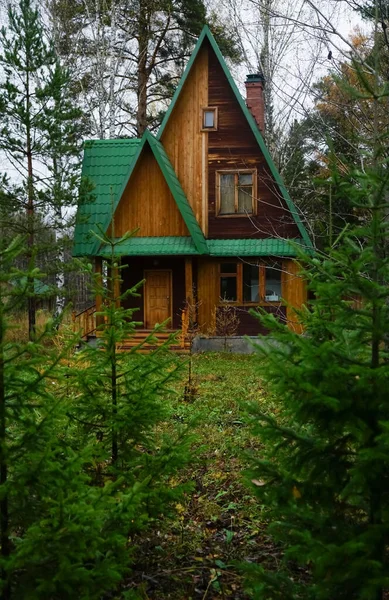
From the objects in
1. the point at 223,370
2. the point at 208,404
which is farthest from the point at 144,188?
the point at 208,404

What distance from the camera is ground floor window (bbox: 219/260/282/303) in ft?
60.5

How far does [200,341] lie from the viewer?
17312mm

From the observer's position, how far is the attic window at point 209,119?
18547 mm

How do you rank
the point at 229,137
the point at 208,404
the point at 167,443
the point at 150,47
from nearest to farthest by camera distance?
the point at 167,443
the point at 208,404
the point at 229,137
the point at 150,47

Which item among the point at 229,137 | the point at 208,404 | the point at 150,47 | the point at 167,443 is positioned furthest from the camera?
the point at 150,47

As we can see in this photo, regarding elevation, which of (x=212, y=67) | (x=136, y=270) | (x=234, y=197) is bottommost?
(x=136, y=270)

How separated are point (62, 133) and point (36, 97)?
1199mm

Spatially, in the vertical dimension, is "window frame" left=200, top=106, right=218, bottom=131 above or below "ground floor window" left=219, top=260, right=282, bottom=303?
above

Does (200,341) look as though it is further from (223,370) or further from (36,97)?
(36,97)

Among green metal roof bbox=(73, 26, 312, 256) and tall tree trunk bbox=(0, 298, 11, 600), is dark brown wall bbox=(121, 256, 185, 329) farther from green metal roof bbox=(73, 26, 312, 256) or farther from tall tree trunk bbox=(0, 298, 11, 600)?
tall tree trunk bbox=(0, 298, 11, 600)

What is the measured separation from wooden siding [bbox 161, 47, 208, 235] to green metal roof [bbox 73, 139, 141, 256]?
4.91 ft

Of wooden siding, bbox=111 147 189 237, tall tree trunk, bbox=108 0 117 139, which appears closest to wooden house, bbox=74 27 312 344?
wooden siding, bbox=111 147 189 237

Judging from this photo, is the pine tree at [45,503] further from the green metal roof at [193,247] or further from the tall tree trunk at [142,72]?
the tall tree trunk at [142,72]

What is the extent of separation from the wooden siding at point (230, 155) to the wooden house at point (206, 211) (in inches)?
1.2
